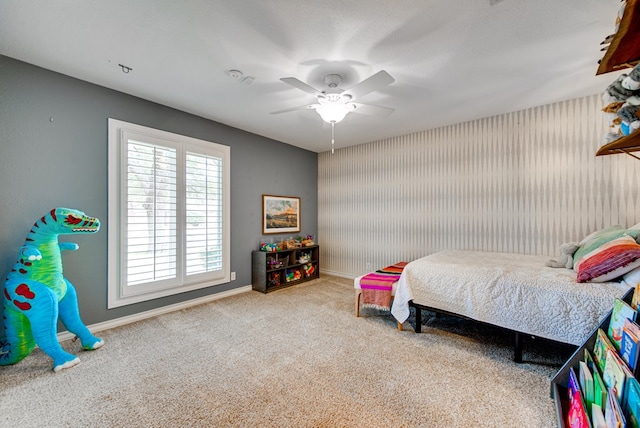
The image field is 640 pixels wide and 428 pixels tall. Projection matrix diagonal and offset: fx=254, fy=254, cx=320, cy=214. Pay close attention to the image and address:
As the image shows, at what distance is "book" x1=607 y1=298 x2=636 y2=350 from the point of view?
47.3 inches

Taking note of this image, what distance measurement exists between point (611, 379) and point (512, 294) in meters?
1.06

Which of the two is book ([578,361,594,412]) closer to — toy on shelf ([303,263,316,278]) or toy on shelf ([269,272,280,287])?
toy on shelf ([269,272,280,287])

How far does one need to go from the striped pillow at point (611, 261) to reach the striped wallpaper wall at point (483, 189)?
1.20 metres

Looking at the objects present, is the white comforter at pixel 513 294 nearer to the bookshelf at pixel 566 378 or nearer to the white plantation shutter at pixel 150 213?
the bookshelf at pixel 566 378

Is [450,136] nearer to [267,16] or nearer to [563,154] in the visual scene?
[563,154]

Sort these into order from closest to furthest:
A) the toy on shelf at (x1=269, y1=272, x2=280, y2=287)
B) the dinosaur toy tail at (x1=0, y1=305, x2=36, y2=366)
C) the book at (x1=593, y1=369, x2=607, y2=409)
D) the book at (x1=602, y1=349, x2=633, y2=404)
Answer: the book at (x1=602, y1=349, x2=633, y2=404) < the book at (x1=593, y1=369, x2=607, y2=409) < the dinosaur toy tail at (x1=0, y1=305, x2=36, y2=366) < the toy on shelf at (x1=269, y1=272, x2=280, y2=287)

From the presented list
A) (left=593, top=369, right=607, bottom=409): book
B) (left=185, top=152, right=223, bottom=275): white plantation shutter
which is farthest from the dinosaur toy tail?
(left=593, top=369, right=607, bottom=409): book

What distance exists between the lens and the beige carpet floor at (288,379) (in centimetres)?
154

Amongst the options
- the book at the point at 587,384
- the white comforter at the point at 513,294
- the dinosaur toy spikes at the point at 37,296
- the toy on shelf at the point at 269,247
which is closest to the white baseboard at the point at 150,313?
the dinosaur toy spikes at the point at 37,296

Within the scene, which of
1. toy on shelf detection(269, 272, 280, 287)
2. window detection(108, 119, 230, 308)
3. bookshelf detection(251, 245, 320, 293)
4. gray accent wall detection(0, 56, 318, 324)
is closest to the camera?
gray accent wall detection(0, 56, 318, 324)

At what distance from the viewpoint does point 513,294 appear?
6.87 feet

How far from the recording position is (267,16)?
66.8 inches

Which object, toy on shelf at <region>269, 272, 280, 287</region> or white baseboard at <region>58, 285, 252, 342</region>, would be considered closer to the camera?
white baseboard at <region>58, 285, 252, 342</region>

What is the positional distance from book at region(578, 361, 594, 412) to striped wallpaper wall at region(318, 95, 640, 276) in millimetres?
2171
